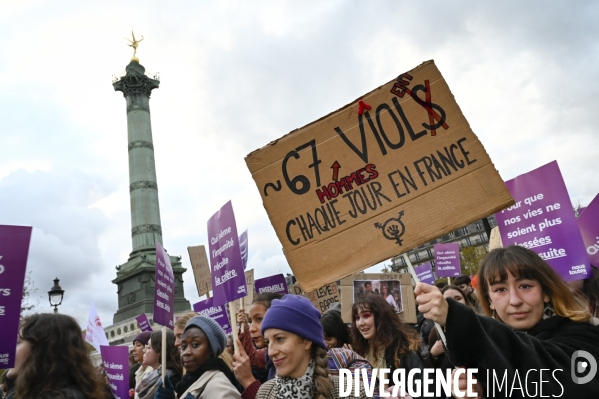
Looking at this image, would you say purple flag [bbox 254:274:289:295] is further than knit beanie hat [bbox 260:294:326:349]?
Yes

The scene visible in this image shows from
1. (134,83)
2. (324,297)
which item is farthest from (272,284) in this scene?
(134,83)

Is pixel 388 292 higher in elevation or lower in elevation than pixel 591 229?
higher

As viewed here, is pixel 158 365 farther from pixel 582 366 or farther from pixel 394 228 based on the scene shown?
pixel 582 366

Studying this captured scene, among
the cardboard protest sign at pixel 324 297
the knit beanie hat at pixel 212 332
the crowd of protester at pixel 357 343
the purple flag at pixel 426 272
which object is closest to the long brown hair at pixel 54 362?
the crowd of protester at pixel 357 343

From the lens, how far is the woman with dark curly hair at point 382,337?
3516 mm

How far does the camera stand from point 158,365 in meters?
4.45

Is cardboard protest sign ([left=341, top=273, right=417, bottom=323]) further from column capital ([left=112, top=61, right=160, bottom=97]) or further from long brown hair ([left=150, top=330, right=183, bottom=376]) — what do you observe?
A: column capital ([left=112, top=61, right=160, bottom=97])

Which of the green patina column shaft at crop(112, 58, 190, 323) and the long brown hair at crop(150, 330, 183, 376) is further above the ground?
the green patina column shaft at crop(112, 58, 190, 323)

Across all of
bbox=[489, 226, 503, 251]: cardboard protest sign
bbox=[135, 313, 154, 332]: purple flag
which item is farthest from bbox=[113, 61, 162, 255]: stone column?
bbox=[489, 226, 503, 251]: cardboard protest sign

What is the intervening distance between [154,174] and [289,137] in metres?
32.5

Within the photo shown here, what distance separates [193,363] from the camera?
321 centimetres

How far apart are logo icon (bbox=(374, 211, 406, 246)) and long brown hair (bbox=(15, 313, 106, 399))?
161cm

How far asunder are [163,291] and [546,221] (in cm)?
309

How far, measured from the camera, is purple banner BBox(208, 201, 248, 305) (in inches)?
157
